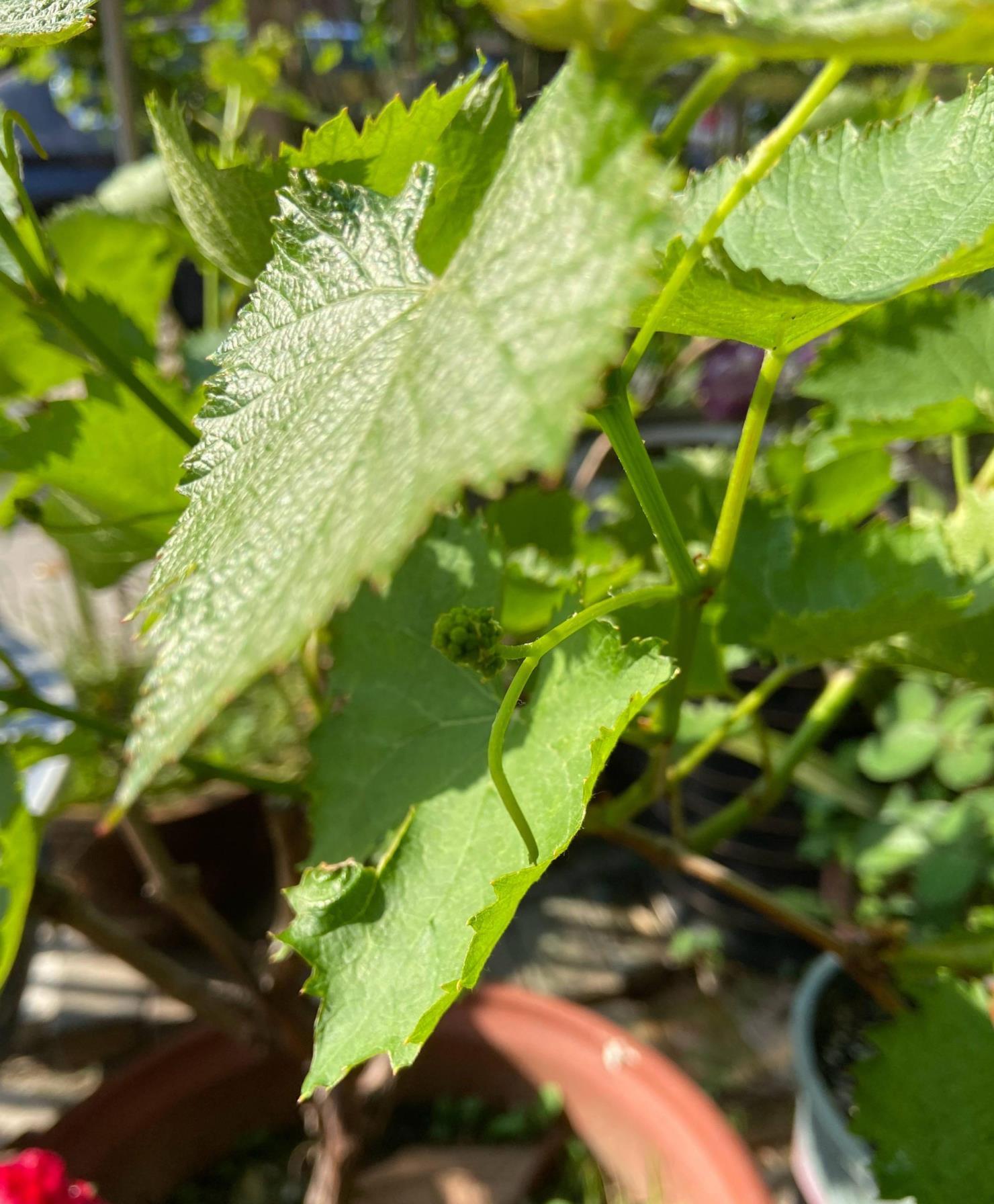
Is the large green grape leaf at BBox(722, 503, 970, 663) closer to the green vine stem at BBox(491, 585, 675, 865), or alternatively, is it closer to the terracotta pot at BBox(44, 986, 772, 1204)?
the green vine stem at BBox(491, 585, 675, 865)

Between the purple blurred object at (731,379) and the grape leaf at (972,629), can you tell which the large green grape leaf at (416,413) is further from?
the purple blurred object at (731,379)

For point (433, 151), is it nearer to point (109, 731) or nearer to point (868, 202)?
point (868, 202)

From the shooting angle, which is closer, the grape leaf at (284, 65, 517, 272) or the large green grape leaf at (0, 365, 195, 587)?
the grape leaf at (284, 65, 517, 272)

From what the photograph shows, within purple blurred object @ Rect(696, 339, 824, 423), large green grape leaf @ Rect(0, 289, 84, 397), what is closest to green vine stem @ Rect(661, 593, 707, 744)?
large green grape leaf @ Rect(0, 289, 84, 397)

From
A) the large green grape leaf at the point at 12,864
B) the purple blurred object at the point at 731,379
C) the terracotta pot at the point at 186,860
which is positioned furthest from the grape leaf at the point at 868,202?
the terracotta pot at the point at 186,860

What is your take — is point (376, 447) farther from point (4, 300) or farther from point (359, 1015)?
point (4, 300)

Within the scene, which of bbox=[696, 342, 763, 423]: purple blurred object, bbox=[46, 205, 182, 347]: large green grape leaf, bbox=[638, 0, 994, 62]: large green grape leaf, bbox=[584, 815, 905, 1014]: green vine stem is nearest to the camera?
bbox=[638, 0, 994, 62]: large green grape leaf

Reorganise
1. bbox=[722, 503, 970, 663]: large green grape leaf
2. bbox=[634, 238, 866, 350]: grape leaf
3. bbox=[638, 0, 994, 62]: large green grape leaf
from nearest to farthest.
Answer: bbox=[638, 0, 994, 62]: large green grape leaf, bbox=[634, 238, 866, 350]: grape leaf, bbox=[722, 503, 970, 663]: large green grape leaf

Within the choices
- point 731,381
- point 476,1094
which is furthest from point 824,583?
point 731,381
